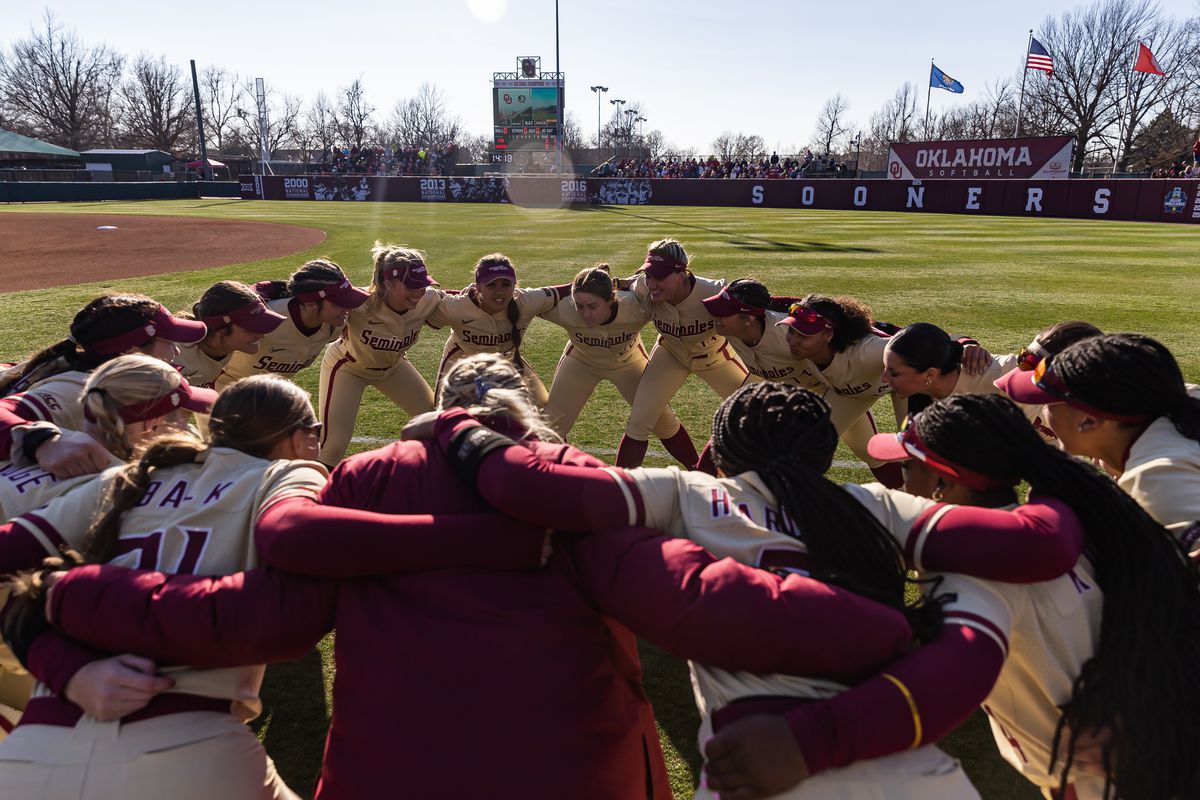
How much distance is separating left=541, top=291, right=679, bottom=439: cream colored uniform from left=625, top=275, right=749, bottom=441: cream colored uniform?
0.13 m

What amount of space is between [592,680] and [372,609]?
0.59 metres

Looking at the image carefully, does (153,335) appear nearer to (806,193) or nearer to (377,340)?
(377,340)

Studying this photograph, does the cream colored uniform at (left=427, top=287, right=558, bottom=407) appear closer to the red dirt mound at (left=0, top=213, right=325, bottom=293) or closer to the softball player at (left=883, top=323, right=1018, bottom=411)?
the softball player at (left=883, top=323, right=1018, bottom=411)

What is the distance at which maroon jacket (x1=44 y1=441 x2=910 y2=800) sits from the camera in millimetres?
1751

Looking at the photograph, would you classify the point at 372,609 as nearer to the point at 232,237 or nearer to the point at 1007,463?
the point at 1007,463

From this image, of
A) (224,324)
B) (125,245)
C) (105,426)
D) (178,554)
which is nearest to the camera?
(178,554)

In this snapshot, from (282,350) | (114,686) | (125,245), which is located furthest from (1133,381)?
(125,245)

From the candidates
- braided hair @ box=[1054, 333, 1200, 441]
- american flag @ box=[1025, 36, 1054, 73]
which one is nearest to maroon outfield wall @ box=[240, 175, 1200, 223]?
american flag @ box=[1025, 36, 1054, 73]

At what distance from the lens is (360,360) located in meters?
6.08

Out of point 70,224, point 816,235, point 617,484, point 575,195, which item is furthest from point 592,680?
point 575,195

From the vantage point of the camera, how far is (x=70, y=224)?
87.0ft

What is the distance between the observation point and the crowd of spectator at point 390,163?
5109cm

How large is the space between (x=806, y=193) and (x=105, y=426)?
35.6 metres

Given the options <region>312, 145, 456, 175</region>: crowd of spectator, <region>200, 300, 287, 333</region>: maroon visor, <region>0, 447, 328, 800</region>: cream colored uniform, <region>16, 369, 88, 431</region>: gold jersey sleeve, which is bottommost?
<region>0, 447, 328, 800</region>: cream colored uniform
